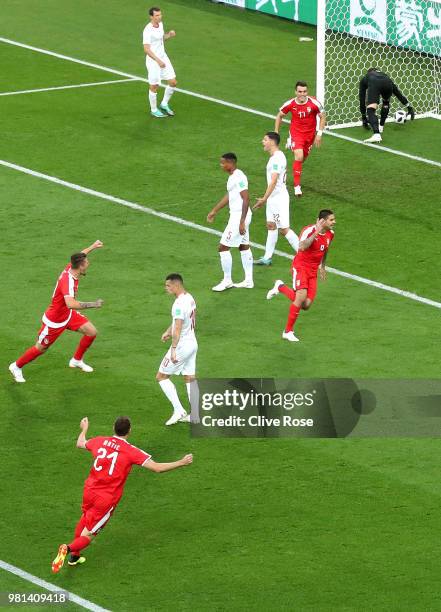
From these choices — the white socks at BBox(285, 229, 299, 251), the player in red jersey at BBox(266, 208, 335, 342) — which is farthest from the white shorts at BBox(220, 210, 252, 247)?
the player in red jersey at BBox(266, 208, 335, 342)

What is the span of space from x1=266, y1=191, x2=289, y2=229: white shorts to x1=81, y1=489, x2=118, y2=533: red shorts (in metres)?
8.56

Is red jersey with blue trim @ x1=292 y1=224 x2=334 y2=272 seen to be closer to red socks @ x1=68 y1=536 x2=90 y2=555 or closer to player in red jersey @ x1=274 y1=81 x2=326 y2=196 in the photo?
player in red jersey @ x1=274 y1=81 x2=326 y2=196

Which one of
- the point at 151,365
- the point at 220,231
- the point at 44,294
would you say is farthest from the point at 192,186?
the point at 151,365

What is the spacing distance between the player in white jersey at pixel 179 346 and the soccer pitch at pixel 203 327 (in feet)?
1.21

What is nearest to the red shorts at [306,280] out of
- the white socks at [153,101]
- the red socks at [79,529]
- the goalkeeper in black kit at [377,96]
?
the red socks at [79,529]

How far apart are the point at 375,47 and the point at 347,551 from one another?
21.1 meters

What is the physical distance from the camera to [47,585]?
14359 millimetres

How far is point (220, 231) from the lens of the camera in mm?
24172

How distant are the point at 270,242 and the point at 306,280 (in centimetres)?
279

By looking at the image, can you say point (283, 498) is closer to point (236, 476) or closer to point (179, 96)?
point (236, 476)

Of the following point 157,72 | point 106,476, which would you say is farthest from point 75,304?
point 157,72

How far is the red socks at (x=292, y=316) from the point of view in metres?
19.7

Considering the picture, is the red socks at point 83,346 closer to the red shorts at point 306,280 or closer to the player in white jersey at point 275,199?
the red shorts at point 306,280

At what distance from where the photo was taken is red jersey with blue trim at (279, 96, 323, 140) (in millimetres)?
25469
